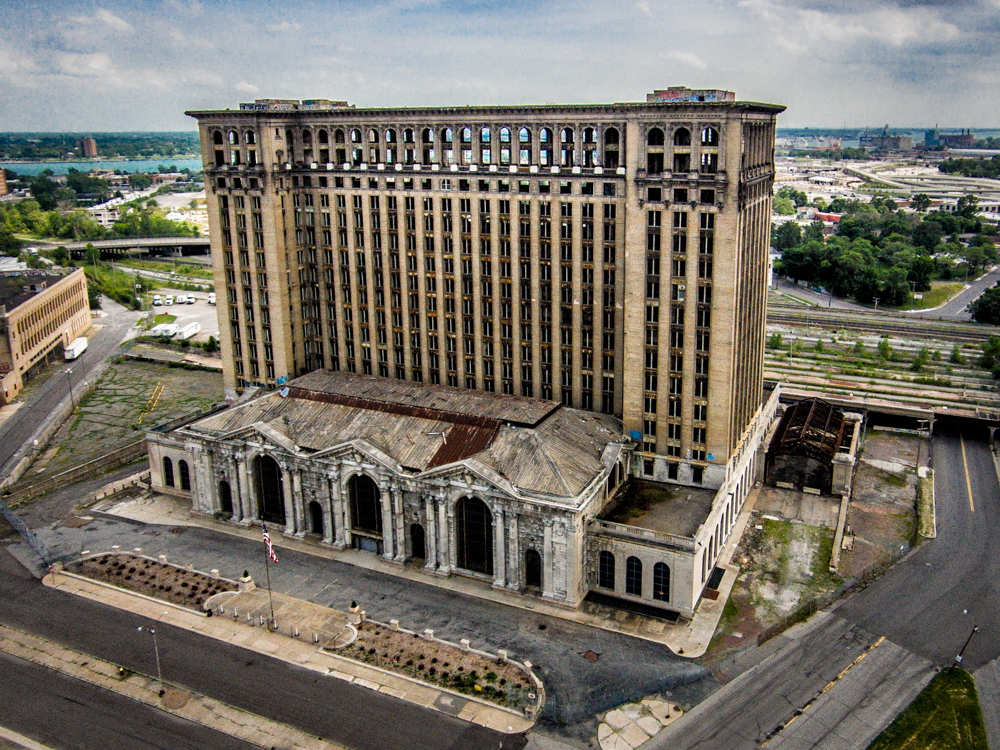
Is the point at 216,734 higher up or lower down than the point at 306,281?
lower down

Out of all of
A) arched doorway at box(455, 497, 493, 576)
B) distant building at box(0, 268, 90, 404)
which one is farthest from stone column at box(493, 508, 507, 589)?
distant building at box(0, 268, 90, 404)

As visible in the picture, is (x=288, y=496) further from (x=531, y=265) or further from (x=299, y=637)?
(x=531, y=265)

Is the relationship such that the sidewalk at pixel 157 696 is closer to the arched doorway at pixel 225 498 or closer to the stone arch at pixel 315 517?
the stone arch at pixel 315 517

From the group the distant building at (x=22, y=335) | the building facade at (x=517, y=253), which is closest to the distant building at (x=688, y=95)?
the building facade at (x=517, y=253)

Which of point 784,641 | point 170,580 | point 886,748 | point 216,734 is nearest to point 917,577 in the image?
point 784,641

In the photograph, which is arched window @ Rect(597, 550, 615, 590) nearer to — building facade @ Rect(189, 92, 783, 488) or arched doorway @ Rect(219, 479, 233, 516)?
building facade @ Rect(189, 92, 783, 488)

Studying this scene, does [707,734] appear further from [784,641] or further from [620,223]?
[620,223]

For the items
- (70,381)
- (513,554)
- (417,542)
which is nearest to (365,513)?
(417,542)
